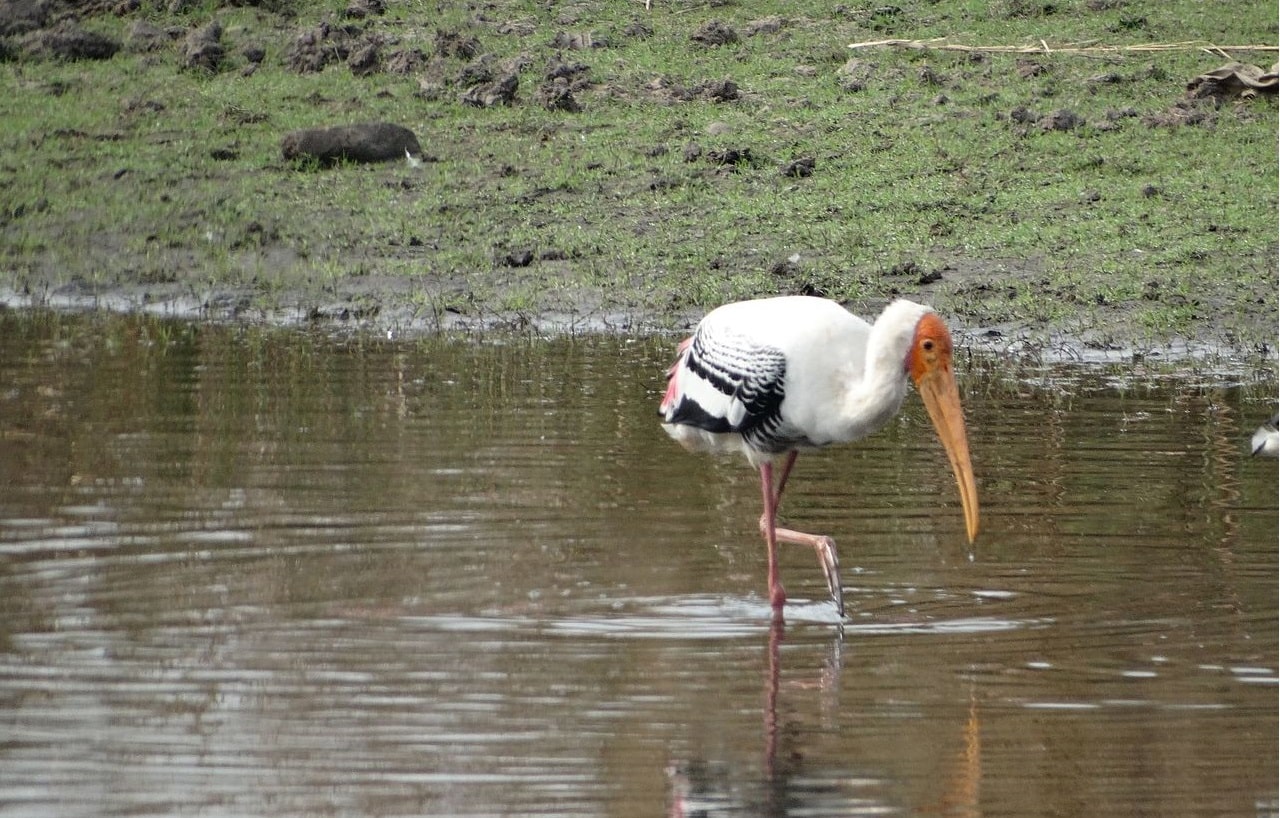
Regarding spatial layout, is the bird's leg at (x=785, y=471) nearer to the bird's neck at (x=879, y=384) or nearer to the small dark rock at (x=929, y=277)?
the bird's neck at (x=879, y=384)

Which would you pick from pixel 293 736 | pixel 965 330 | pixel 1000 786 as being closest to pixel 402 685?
pixel 293 736

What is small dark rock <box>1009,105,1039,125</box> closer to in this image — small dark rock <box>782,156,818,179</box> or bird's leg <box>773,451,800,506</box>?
small dark rock <box>782,156,818,179</box>

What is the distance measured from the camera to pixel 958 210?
12.5 meters

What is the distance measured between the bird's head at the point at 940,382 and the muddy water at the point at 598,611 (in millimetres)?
357

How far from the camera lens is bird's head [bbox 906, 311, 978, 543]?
240 inches

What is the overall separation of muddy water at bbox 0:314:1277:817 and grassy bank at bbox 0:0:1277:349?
223 centimetres

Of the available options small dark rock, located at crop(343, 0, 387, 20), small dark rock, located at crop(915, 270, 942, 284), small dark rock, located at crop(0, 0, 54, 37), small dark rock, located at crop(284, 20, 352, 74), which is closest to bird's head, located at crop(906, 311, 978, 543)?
small dark rock, located at crop(915, 270, 942, 284)

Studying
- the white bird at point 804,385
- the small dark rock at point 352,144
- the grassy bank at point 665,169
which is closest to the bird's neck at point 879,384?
the white bird at point 804,385

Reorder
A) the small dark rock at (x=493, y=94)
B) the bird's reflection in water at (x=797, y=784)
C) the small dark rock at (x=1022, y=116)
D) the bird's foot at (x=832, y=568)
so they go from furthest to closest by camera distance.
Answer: the small dark rock at (x=493, y=94) < the small dark rock at (x=1022, y=116) < the bird's foot at (x=832, y=568) < the bird's reflection in water at (x=797, y=784)

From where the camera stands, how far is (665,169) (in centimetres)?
1346

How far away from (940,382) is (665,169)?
295 inches

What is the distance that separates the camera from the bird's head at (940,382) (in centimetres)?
609

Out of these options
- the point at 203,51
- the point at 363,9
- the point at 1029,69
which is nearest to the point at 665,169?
the point at 1029,69

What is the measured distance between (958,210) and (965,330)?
166 cm
